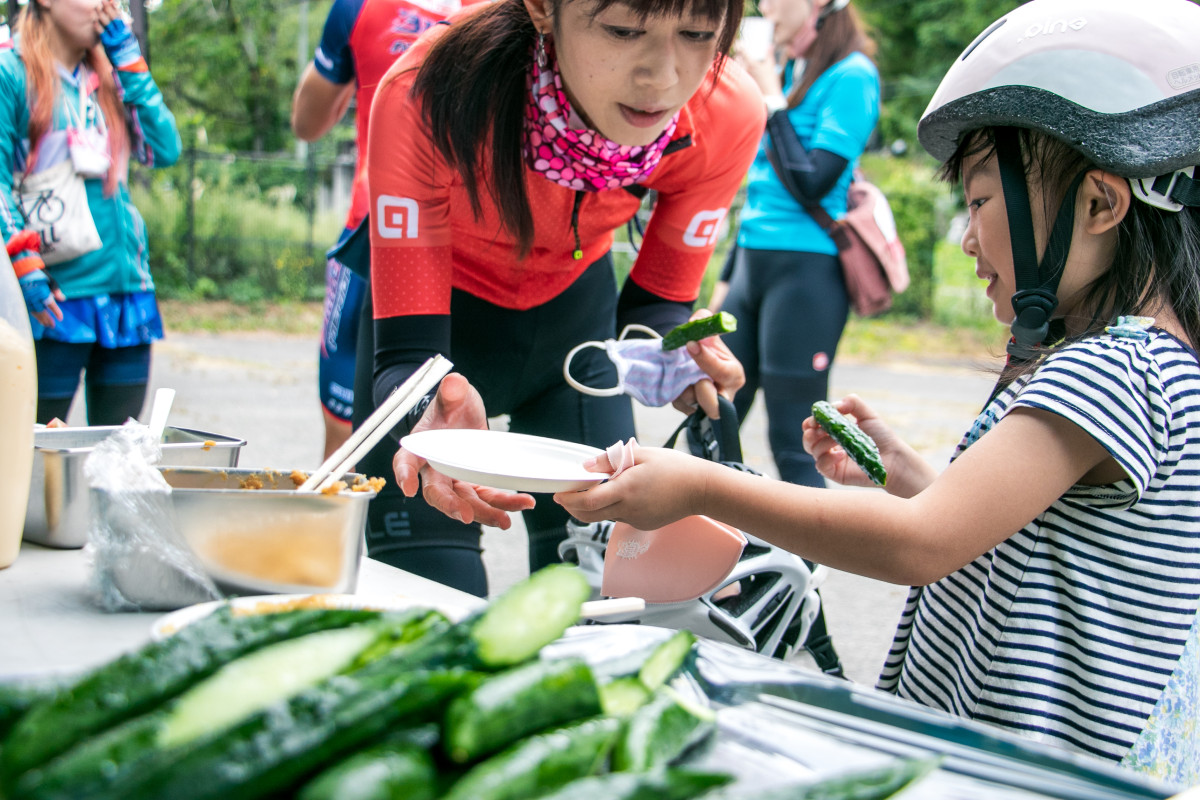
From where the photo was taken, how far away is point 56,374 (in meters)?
3.52

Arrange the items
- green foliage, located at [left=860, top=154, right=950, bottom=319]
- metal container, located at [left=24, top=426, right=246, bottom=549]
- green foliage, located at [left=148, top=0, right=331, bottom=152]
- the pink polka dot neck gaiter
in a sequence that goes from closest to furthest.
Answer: metal container, located at [left=24, top=426, right=246, bottom=549], the pink polka dot neck gaiter, green foliage, located at [left=860, top=154, right=950, bottom=319], green foliage, located at [left=148, top=0, right=331, bottom=152]

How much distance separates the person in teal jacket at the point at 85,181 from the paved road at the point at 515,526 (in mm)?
732

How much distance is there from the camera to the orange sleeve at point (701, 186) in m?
2.45

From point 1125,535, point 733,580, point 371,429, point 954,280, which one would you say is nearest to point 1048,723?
point 1125,535

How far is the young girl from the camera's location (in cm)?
202

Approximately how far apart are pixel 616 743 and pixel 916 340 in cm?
1447

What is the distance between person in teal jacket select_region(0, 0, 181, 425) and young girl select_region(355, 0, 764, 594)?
5.22 feet

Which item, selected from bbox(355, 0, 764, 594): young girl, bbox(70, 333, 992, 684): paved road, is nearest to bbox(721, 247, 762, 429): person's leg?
bbox(70, 333, 992, 684): paved road

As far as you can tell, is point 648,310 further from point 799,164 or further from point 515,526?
point 515,526

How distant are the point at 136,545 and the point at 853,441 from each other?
1.25 metres

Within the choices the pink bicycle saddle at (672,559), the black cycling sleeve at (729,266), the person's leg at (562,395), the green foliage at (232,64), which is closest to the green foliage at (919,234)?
the black cycling sleeve at (729,266)

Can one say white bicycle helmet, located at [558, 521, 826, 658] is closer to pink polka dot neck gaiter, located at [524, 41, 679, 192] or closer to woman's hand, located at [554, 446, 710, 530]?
woman's hand, located at [554, 446, 710, 530]

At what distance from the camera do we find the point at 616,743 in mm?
894

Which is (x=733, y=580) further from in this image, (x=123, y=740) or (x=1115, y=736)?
(x=123, y=740)
